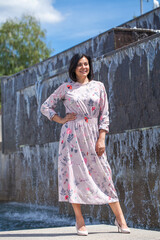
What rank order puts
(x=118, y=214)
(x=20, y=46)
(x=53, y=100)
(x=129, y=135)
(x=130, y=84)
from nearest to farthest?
(x=118, y=214) → (x=53, y=100) → (x=129, y=135) → (x=130, y=84) → (x=20, y=46)

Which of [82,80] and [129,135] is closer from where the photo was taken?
[82,80]

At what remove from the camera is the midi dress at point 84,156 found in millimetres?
4238

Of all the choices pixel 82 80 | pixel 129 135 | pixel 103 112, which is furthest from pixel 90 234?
pixel 129 135

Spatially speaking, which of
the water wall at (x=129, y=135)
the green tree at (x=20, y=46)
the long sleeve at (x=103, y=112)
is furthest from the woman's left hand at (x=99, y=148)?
the green tree at (x=20, y=46)

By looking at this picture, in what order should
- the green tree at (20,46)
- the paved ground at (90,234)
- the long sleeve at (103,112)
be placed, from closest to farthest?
the paved ground at (90,234), the long sleeve at (103,112), the green tree at (20,46)

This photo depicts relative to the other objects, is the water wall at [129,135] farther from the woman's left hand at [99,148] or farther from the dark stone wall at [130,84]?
the woman's left hand at [99,148]

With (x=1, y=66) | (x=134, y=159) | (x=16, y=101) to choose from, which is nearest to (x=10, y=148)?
(x=16, y=101)

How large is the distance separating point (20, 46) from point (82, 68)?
99.3 feet

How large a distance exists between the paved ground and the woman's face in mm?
1444

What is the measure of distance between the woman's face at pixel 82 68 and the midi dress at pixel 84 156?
0.10 meters

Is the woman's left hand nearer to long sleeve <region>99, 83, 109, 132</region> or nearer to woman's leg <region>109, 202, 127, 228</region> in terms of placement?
long sleeve <region>99, 83, 109, 132</region>

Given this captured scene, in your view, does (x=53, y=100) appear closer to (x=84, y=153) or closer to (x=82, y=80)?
(x=82, y=80)

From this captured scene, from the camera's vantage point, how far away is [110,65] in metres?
7.90

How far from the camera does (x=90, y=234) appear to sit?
4262 mm
